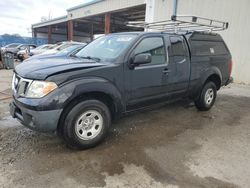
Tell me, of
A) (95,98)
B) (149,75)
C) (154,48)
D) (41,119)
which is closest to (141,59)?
(149,75)

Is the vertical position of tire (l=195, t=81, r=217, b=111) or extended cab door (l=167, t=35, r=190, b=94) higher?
extended cab door (l=167, t=35, r=190, b=94)

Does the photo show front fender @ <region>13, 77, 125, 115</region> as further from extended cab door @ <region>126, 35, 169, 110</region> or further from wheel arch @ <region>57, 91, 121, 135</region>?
extended cab door @ <region>126, 35, 169, 110</region>

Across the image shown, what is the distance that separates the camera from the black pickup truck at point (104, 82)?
10.5 ft

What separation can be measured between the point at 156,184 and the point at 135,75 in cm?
184

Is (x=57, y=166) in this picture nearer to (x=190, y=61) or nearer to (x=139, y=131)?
(x=139, y=131)

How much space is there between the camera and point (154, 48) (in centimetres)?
442

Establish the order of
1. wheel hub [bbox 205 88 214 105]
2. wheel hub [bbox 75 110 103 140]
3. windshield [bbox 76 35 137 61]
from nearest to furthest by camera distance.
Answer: wheel hub [bbox 75 110 103 140]
windshield [bbox 76 35 137 61]
wheel hub [bbox 205 88 214 105]

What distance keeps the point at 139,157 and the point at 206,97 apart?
3.01 metres

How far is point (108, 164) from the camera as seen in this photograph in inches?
127

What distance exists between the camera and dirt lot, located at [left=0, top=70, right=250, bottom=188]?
2904 millimetres

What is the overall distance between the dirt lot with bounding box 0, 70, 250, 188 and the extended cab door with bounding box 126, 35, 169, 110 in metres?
0.67

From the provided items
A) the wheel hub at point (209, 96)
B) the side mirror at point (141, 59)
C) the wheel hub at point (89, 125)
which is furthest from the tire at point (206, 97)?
the wheel hub at point (89, 125)

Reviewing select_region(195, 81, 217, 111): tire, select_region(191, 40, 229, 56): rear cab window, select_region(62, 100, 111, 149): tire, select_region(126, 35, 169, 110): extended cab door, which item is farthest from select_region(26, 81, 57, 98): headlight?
select_region(195, 81, 217, 111): tire

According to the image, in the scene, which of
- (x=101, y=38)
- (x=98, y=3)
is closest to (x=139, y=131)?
(x=101, y=38)
